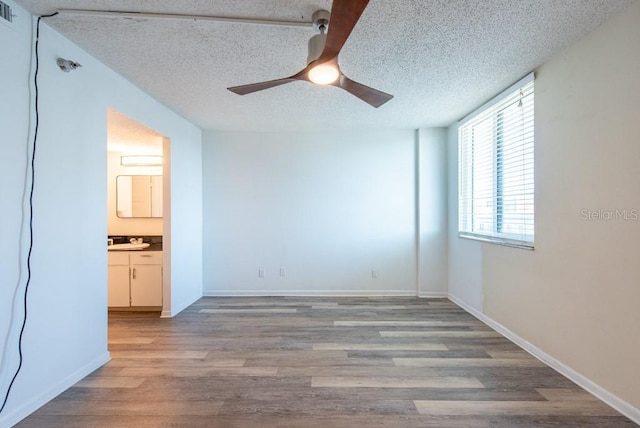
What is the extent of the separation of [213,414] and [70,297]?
4.19 ft

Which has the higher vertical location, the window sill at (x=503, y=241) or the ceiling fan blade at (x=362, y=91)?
the ceiling fan blade at (x=362, y=91)

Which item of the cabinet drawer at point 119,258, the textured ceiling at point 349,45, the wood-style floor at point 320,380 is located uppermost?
the textured ceiling at point 349,45

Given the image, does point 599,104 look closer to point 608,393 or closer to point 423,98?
point 423,98

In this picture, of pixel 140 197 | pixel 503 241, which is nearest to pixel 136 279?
pixel 140 197

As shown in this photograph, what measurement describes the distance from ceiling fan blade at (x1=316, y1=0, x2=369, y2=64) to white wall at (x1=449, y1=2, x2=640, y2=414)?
1.67m

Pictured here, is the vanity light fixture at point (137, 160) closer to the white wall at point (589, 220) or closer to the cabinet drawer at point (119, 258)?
the cabinet drawer at point (119, 258)

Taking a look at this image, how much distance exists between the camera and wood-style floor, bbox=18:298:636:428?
69.6 inches

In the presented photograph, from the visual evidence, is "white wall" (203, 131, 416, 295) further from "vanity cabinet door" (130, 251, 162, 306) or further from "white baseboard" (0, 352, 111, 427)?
"white baseboard" (0, 352, 111, 427)

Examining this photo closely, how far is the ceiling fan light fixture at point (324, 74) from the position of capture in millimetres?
1633

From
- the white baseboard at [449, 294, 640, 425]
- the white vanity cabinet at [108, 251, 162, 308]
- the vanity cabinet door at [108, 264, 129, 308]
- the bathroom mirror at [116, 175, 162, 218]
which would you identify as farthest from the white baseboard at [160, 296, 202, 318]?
the white baseboard at [449, 294, 640, 425]

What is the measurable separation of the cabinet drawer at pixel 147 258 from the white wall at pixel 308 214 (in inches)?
30.8

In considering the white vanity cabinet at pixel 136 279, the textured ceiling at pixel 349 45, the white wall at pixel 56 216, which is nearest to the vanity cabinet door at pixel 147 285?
the white vanity cabinet at pixel 136 279

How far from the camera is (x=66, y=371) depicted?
6.77 feet

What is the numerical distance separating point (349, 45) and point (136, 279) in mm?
3368
